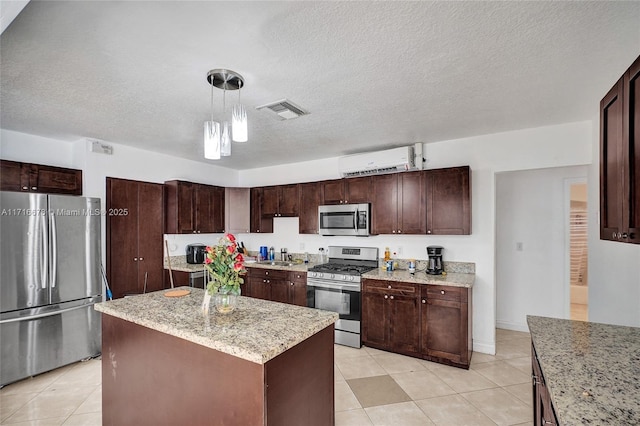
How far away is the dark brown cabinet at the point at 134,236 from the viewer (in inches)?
154

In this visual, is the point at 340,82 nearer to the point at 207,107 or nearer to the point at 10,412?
the point at 207,107

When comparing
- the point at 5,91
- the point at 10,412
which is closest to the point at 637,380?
the point at 10,412

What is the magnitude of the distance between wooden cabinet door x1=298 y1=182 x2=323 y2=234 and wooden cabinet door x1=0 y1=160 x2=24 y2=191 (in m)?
3.27

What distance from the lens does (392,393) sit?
9.12ft

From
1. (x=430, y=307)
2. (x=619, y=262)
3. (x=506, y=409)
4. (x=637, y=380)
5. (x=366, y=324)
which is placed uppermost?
(x=619, y=262)

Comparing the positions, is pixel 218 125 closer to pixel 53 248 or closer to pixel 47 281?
pixel 53 248

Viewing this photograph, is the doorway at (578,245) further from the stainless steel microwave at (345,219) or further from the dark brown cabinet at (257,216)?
the dark brown cabinet at (257,216)

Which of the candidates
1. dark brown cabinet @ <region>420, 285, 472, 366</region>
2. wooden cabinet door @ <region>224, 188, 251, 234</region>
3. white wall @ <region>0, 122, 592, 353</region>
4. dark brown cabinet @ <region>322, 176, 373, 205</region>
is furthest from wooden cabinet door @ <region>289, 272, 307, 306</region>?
dark brown cabinet @ <region>420, 285, 472, 366</region>

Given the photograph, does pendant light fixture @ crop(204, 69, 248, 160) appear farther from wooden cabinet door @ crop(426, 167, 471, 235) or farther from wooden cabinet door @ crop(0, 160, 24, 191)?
wooden cabinet door @ crop(0, 160, 24, 191)

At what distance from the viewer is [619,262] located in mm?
2561

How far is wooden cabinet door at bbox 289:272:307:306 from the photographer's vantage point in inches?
168

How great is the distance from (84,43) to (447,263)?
3.97 m

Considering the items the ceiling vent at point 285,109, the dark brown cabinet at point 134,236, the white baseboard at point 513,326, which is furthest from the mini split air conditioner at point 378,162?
the dark brown cabinet at point 134,236

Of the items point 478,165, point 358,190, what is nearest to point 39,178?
point 358,190
